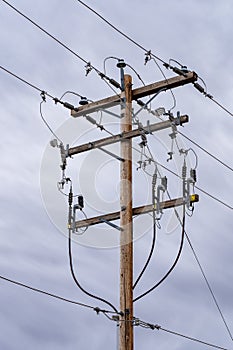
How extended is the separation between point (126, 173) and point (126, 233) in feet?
3.55

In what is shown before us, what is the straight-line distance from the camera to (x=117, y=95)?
51.0 ft

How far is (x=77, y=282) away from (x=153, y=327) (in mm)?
1474

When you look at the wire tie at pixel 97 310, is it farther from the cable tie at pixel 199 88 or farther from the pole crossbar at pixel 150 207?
the cable tie at pixel 199 88

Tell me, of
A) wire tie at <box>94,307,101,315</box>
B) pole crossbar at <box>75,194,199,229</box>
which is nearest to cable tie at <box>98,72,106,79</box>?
pole crossbar at <box>75,194,199,229</box>

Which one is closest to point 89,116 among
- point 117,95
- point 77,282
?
point 117,95

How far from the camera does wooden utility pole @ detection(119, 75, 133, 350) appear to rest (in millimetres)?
13711

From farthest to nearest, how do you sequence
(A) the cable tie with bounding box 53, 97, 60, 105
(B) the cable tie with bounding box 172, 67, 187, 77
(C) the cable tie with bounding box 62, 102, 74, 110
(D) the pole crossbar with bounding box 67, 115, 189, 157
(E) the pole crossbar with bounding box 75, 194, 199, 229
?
(C) the cable tie with bounding box 62, 102, 74, 110 < (B) the cable tie with bounding box 172, 67, 187, 77 < (A) the cable tie with bounding box 53, 97, 60, 105 < (D) the pole crossbar with bounding box 67, 115, 189, 157 < (E) the pole crossbar with bounding box 75, 194, 199, 229

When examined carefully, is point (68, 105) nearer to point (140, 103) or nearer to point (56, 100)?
point (56, 100)

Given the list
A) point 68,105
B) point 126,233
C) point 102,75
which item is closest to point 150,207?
point 126,233

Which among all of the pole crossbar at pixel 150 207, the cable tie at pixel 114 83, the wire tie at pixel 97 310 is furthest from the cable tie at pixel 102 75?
the wire tie at pixel 97 310

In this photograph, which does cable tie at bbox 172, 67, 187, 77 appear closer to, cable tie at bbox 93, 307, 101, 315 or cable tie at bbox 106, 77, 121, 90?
cable tie at bbox 106, 77, 121, 90

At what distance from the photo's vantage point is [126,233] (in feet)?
46.9

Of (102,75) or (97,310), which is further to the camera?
(102,75)

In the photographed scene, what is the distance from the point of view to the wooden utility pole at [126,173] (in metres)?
13.8
